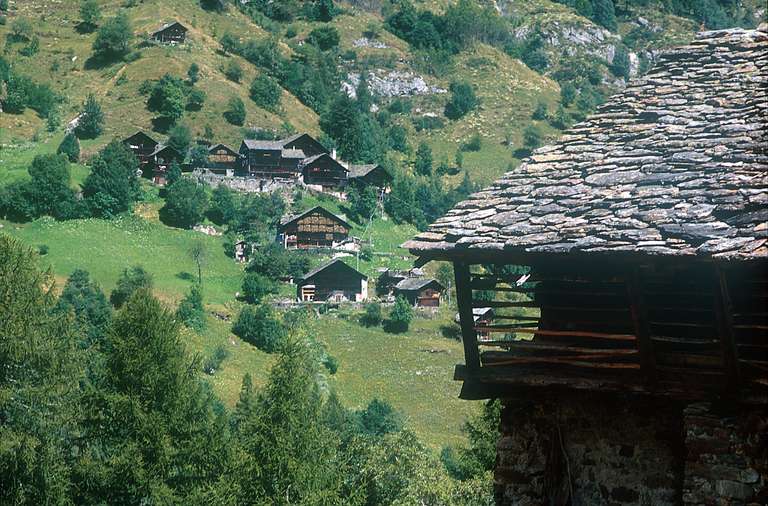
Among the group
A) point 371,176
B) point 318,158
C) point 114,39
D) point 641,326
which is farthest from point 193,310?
point 641,326

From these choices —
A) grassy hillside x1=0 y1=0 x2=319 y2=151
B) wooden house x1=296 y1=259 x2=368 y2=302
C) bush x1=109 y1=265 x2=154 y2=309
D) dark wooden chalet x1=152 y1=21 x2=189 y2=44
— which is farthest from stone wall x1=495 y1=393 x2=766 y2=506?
dark wooden chalet x1=152 y1=21 x2=189 y2=44

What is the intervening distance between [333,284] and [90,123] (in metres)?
34.1

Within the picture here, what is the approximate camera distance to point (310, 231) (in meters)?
86.9

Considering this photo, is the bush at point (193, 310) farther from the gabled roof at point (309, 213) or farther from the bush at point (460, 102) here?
the bush at point (460, 102)

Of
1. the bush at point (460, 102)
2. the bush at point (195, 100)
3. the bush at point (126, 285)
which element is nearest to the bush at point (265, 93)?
the bush at point (195, 100)

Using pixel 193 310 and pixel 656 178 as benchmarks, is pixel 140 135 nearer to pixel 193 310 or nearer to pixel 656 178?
pixel 193 310

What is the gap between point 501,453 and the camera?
9.12 metres

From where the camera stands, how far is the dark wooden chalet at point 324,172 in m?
99.4

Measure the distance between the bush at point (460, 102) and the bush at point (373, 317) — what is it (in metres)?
70.0

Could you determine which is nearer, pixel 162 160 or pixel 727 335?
pixel 727 335

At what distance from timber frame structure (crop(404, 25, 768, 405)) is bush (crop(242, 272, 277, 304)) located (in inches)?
2539

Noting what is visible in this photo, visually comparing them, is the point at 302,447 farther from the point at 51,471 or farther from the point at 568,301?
the point at 568,301

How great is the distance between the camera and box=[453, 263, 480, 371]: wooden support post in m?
9.04

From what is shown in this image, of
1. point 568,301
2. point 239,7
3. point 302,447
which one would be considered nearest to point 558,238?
point 568,301
